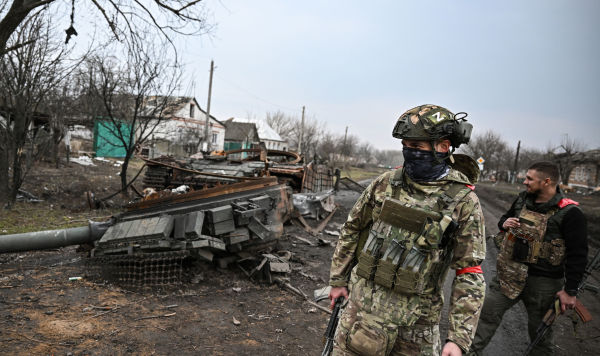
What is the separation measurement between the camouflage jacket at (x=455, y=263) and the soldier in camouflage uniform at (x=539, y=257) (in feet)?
5.01

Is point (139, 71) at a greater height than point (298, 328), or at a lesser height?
greater

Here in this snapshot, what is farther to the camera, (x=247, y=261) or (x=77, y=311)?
(x=247, y=261)

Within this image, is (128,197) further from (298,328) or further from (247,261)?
(298,328)

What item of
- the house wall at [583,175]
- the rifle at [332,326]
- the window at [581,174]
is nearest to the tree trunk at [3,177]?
the rifle at [332,326]

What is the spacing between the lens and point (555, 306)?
3.00m

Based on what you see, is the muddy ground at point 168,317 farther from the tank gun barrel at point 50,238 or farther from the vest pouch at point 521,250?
the vest pouch at point 521,250

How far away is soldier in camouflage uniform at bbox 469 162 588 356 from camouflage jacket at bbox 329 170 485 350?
1.53m

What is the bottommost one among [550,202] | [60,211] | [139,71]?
[60,211]

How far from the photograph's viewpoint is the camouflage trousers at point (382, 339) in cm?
196

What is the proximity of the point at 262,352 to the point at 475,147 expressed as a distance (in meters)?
57.9

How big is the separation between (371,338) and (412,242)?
56 cm

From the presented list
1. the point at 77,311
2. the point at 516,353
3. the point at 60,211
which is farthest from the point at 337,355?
the point at 60,211

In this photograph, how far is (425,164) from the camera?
212 centimetres

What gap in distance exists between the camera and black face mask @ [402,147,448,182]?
2111mm
